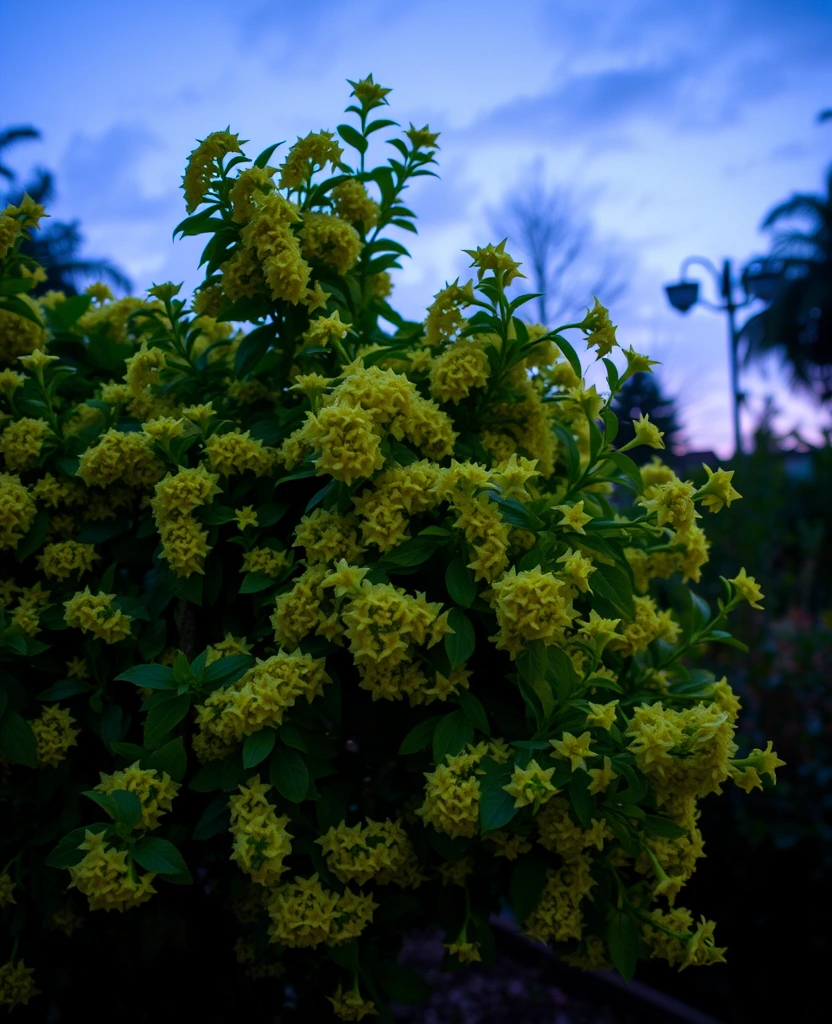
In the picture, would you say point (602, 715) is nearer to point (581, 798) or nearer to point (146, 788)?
point (581, 798)

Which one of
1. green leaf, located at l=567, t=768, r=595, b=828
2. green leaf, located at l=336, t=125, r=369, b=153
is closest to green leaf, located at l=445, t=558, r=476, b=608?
green leaf, located at l=567, t=768, r=595, b=828

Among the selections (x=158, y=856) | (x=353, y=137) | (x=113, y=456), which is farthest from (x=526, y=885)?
(x=353, y=137)

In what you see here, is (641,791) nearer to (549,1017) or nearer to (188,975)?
(188,975)

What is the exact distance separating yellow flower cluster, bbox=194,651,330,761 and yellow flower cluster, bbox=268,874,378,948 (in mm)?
318

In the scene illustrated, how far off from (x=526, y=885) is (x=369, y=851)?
0.32 metres

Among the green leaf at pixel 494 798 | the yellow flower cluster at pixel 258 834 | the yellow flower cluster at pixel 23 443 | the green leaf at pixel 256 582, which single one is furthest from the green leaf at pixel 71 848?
the yellow flower cluster at pixel 23 443

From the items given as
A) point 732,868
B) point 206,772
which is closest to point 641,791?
point 206,772

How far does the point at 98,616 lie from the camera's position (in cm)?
177

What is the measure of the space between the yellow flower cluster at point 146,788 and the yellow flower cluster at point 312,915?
290 millimetres

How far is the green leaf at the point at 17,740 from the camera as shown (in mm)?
1756

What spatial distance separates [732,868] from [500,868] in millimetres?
2260

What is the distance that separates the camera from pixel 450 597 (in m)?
1.61

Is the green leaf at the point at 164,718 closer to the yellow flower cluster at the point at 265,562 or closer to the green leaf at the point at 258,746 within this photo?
the green leaf at the point at 258,746

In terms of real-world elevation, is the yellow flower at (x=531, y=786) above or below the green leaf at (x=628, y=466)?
below
